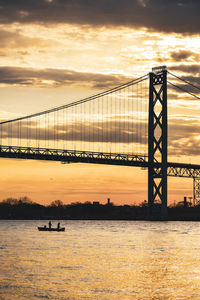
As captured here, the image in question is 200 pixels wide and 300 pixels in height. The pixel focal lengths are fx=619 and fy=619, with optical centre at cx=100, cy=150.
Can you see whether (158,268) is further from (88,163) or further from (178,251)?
(88,163)

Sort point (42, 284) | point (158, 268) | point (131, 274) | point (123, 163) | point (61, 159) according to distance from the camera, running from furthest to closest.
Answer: point (123, 163) → point (61, 159) → point (158, 268) → point (131, 274) → point (42, 284)

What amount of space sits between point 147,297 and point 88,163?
60409 millimetres

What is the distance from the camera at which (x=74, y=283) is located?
34188 millimetres

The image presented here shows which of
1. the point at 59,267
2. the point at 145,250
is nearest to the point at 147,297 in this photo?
the point at 59,267

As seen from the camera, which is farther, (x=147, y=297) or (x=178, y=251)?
(x=178, y=251)

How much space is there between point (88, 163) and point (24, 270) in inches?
2035

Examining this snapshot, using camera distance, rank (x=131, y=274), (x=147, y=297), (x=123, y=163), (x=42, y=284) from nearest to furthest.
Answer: (x=147, y=297)
(x=42, y=284)
(x=131, y=274)
(x=123, y=163)

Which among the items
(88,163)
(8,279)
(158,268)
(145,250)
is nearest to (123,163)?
(88,163)

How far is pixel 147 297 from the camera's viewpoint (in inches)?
1194

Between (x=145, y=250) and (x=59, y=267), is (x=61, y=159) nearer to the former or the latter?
(x=145, y=250)

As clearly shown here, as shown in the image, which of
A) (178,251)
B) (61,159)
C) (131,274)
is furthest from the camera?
(61,159)

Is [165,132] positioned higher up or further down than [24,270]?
higher up

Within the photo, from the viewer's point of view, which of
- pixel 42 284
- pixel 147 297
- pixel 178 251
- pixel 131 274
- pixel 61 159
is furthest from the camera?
pixel 61 159

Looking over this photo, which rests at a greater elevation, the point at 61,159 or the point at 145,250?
the point at 61,159
